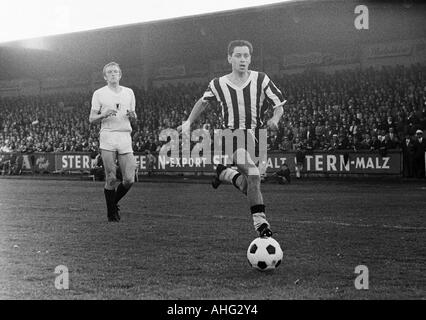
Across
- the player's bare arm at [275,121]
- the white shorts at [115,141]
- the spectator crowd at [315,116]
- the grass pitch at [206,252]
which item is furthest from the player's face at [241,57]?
the spectator crowd at [315,116]

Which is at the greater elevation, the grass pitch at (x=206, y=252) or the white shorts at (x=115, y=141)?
the white shorts at (x=115, y=141)

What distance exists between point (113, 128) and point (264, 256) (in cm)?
466

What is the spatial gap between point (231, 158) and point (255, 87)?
2.55 feet

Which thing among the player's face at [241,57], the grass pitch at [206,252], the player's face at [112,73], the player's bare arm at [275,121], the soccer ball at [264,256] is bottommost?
the grass pitch at [206,252]

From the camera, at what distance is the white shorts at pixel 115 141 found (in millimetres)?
9578

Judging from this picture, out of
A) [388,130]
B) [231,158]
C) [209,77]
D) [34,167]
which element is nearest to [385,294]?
[231,158]

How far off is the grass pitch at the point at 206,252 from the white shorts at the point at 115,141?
42.6 inches

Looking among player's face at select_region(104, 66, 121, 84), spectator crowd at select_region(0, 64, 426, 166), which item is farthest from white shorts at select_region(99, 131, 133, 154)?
spectator crowd at select_region(0, 64, 426, 166)

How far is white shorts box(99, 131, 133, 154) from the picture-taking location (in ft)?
31.4

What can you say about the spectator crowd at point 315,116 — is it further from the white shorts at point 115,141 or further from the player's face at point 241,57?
the player's face at point 241,57

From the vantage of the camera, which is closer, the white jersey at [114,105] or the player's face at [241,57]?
the player's face at [241,57]

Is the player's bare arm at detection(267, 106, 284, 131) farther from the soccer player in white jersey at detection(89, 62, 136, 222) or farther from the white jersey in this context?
the white jersey

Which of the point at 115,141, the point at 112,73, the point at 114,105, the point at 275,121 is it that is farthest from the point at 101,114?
the point at 275,121
